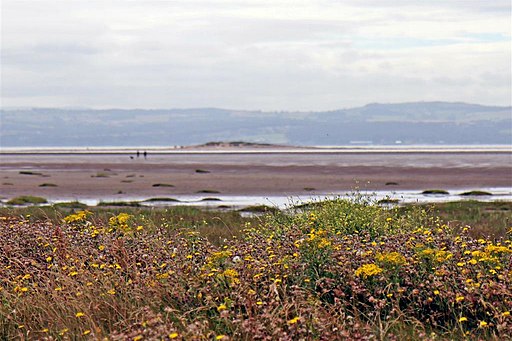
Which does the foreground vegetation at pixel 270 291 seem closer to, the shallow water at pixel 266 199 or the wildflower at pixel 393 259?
the wildflower at pixel 393 259

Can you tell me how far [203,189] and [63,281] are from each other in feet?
128

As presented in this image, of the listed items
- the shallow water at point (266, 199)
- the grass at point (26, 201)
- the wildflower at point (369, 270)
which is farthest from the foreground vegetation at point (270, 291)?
the grass at point (26, 201)

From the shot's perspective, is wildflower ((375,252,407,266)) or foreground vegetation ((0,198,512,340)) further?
wildflower ((375,252,407,266))

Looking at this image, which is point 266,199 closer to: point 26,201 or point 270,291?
point 26,201

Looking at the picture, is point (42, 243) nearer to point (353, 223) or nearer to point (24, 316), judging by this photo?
point (24, 316)

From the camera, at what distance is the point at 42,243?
13.3 meters

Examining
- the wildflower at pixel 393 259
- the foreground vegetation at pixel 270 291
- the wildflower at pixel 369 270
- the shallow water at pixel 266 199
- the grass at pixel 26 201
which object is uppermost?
the wildflower at pixel 393 259

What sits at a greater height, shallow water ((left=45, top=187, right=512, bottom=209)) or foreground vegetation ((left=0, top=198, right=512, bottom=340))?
foreground vegetation ((left=0, top=198, right=512, bottom=340))

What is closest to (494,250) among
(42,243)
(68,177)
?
(42,243)

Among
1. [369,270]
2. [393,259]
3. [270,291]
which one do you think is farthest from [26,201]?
[369,270]

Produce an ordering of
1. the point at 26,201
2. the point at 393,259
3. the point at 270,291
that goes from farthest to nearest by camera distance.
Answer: the point at 26,201 → the point at 393,259 → the point at 270,291

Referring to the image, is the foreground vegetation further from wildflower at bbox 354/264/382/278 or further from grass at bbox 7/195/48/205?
grass at bbox 7/195/48/205

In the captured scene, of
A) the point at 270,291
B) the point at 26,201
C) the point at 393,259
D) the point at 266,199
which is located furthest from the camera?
the point at 266,199

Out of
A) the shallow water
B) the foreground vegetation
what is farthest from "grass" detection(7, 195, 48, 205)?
the foreground vegetation
